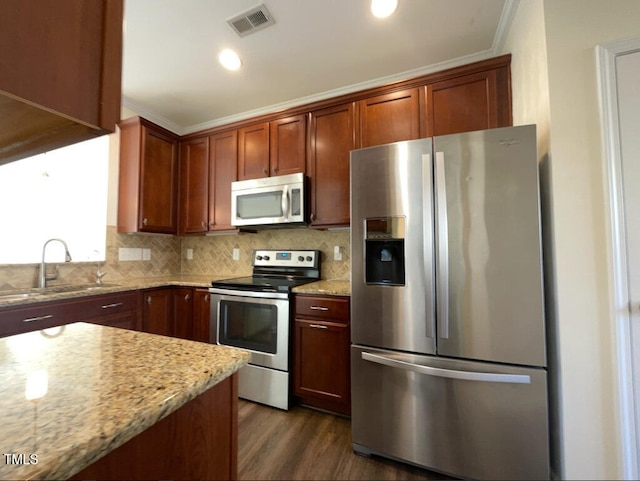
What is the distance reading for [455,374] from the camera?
Result: 1309 mm

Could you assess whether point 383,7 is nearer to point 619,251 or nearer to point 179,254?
point 619,251

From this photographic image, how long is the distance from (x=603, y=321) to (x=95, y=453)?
176 cm

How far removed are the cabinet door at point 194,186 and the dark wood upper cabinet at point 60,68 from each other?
2.47 metres

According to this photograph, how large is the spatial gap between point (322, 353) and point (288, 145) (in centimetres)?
174

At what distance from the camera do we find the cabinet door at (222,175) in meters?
2.66

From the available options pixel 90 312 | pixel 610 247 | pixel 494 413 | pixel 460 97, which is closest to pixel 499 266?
pixel 610 247

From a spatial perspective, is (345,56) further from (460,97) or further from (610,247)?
(610,247)

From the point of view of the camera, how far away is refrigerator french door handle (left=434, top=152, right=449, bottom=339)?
4.47 ft

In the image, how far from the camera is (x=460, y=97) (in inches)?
73.1

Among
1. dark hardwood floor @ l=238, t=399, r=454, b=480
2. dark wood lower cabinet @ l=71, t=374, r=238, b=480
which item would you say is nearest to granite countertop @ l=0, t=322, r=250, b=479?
dark wood lower cabinet @ l=71, t=374, r=238, b=480

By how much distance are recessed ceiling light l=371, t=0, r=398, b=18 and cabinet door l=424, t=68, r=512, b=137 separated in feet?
1.84

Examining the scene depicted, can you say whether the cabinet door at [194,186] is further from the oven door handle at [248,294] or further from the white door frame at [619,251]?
the white door frame at [619,251]

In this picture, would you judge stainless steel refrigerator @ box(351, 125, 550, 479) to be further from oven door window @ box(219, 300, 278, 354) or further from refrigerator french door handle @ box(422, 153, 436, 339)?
oven door window @ box(219, 300, 278, 354)

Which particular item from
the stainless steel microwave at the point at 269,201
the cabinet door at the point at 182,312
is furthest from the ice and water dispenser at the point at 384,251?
the cabinet door at the point at 182,312
